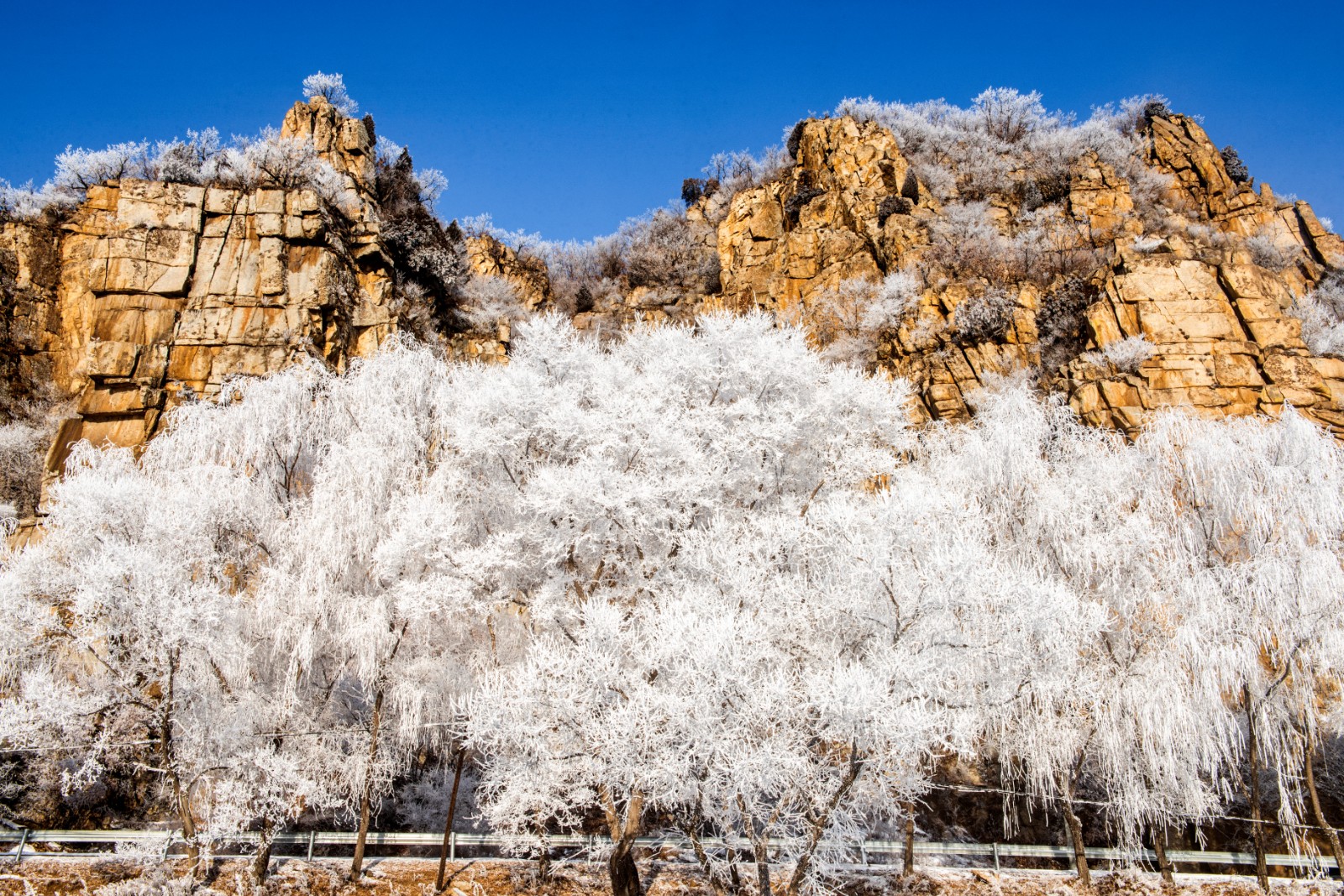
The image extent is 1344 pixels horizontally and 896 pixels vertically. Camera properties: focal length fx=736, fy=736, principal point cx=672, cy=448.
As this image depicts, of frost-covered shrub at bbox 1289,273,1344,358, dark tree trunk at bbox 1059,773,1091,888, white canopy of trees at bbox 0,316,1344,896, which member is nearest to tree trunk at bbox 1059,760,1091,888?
dark tree trunk at bbox 1059,773,1091,888

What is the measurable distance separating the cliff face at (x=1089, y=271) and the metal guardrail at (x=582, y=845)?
38.4 ft

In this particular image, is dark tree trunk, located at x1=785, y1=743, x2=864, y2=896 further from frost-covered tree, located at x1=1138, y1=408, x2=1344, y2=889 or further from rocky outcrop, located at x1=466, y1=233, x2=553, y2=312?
rocky outcrop, located at x1=466, y1=233, x2=553, y2=312

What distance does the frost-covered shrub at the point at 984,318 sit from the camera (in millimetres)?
26016

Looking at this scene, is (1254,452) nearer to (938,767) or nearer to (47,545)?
(938,767)

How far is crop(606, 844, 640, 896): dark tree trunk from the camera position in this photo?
441 inches

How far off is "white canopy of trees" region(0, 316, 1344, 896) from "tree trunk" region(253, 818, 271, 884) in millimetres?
151

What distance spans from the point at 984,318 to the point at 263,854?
25314 mm

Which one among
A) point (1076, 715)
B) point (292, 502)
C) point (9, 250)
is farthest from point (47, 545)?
point (1076, 715)

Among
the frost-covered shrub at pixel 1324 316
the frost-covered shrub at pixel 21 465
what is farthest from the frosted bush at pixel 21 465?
the frost-covered shrub at pixel 1324 316

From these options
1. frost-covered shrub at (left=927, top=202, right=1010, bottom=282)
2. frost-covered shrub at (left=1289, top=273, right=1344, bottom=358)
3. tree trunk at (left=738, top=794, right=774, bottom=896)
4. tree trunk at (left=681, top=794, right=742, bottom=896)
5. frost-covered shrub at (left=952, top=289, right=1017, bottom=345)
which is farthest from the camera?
frost-covered shrub at (left=927, top=202, right=1010, bottom=282)

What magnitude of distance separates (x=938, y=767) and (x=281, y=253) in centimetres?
2341

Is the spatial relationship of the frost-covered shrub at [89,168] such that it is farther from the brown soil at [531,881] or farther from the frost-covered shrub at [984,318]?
the frost-covered shrub at [984,318]

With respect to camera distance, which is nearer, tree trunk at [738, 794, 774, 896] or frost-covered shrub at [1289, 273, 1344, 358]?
tree trunk at [738, 794, 774, 896]

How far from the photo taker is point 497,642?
13.1m
